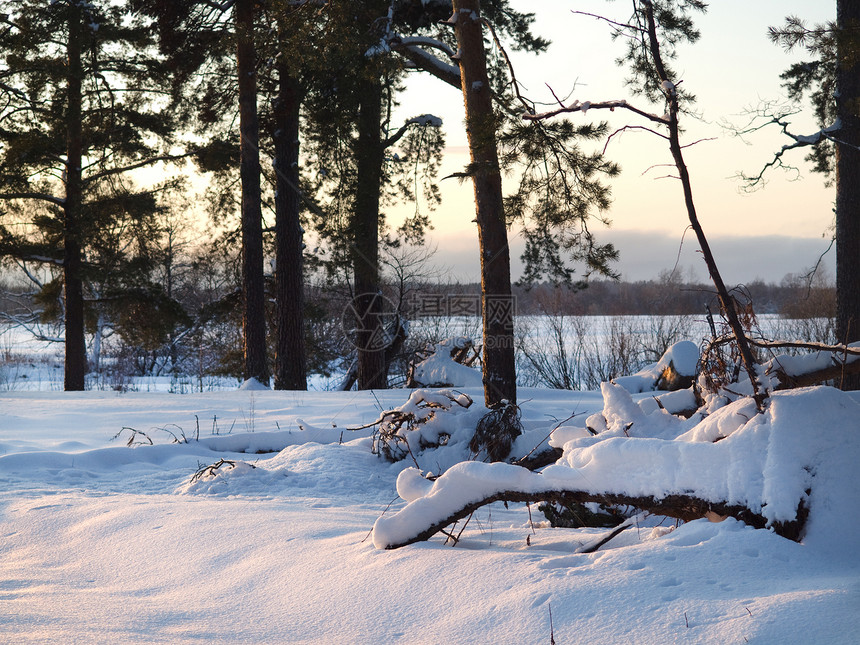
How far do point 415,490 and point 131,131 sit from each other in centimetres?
1263

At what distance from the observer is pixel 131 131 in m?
13.2

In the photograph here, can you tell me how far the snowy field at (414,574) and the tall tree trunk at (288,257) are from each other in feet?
24.8

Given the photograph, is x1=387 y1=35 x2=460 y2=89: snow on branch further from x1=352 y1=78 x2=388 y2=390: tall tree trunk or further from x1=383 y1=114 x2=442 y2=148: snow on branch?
x1=383 y1=114 x2=442 y2=148: snow on branch

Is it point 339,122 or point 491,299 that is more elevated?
point 339,122

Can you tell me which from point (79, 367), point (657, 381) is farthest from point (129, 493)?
point (79, 367)

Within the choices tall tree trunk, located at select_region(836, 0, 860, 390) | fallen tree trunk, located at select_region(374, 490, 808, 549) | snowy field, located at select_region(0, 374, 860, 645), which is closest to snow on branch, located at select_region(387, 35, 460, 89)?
snowy field, located at select_region(0, 374, 860, 645)

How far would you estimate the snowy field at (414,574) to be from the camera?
194 cm

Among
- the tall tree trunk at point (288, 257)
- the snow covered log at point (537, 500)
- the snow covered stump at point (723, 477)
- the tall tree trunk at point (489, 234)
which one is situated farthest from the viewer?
the tall tree trunk at point (288, 257)

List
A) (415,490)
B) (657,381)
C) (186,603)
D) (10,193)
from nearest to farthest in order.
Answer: (186,603)
(415,490)
(657,381)
(10,193)

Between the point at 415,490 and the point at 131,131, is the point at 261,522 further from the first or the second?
the point at 131,131

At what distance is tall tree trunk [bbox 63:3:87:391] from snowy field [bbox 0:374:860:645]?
33.5 feet

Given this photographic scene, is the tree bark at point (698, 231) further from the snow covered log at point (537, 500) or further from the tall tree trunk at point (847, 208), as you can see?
the tall tree trunk at point (847, 208)
